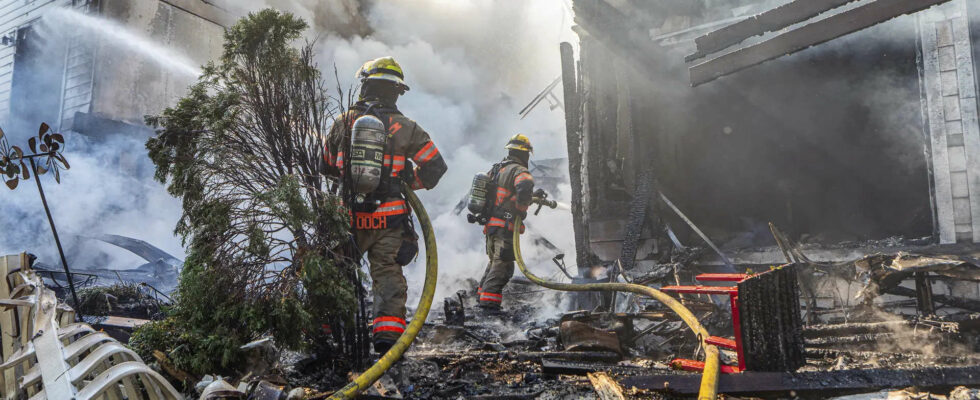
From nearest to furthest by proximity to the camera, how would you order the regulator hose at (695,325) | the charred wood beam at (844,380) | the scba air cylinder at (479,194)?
the regulator hose at (695,325)
the charred wood beam at (844,380)
the scba air cylinder at (479,194)

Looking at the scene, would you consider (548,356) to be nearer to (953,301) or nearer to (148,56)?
(953,301)

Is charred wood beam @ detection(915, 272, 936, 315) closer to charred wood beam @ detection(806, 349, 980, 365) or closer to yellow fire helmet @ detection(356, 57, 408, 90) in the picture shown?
charred wood beam @ detection(806, 349, 980, 365)

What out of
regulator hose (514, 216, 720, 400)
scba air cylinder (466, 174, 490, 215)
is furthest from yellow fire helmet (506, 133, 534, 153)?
regulator hose (514, 216, 720, 400)

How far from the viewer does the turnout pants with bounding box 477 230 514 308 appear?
642 cm

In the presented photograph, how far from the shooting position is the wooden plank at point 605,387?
8.01 feet

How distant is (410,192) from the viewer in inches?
150

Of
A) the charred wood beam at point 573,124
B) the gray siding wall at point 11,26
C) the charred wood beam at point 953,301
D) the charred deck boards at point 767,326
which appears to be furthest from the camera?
the gray siding wall at point 11,26

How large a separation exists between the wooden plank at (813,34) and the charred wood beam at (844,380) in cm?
274

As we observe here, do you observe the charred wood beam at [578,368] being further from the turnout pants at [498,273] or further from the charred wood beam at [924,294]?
the turnout pants at [498,273]

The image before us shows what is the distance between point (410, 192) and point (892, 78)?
7445 mm

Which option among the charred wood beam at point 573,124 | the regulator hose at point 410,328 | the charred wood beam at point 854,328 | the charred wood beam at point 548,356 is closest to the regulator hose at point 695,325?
the charred wood beam at point 548,356

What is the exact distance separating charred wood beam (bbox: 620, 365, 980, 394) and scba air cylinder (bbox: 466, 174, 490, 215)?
462cm

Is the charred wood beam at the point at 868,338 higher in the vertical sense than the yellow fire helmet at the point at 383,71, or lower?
lower

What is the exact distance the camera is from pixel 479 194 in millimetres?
6738
